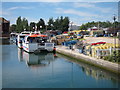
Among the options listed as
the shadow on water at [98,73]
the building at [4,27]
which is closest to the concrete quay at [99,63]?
the shadow on water at [98,73]

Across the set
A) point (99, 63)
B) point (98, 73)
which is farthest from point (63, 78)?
point (99, 63)

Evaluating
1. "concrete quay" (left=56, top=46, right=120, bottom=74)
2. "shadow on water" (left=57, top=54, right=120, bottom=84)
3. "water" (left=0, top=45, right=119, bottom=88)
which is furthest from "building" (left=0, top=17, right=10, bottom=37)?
"shadow on water" (left=57, top=54, right=120, bottom=84)

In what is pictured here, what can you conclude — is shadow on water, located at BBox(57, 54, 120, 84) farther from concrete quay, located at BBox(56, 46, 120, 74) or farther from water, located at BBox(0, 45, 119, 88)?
concrete quay, located at BBox(56, 46, 120, 74)

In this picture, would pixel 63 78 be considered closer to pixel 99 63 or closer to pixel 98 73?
pixel 98 73

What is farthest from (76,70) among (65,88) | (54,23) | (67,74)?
Answer: (54,23)

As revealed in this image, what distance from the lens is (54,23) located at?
86500 millimetres

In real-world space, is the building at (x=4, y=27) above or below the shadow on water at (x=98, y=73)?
above

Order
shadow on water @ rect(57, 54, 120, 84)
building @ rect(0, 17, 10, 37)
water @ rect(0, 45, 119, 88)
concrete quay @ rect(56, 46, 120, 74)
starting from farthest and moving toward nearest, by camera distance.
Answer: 1. building @ rect(0, 17, 10, 37)
2. concrete quay @ rect(56, 46, 120, 74)
3. shadow on water @ rect(57, 54, 120, 84)
4. water @ rect(0, 45, 119, 88)

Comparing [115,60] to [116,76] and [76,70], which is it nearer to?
[116,76]

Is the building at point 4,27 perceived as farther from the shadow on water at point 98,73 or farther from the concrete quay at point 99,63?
the shadow on water at point 98,73

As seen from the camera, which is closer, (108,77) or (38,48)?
(108,77)

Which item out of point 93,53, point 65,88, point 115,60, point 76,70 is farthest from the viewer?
point 93,53

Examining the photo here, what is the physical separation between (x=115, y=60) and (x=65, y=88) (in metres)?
4.39

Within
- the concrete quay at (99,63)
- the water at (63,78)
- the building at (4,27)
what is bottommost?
the water at (63,78)
